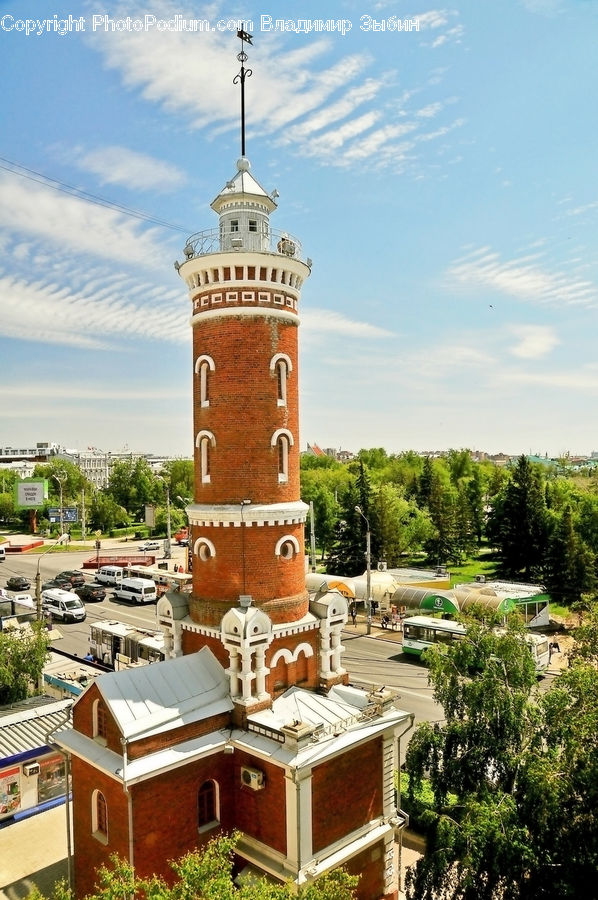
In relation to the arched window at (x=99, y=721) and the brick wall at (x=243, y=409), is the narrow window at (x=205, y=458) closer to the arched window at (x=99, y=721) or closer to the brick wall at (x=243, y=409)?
the brick wall at (x=243, y=409)

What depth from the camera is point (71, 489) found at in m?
97.7

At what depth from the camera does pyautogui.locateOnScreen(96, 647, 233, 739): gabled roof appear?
12.6 metres

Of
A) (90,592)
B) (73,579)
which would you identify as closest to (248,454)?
(90,592)

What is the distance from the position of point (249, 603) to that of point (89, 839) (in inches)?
241

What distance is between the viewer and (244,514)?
15242 mm

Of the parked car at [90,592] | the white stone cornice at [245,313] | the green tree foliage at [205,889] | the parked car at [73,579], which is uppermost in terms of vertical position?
the white stone cornice at [245,313]

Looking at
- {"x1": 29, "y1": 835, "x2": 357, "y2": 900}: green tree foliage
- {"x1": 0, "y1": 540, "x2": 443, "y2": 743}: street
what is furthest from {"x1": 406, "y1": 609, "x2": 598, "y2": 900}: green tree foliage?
{"x1": 0, "y1": 540, "x2": 443, "y2": 743}: street

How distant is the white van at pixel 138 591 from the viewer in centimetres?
4516

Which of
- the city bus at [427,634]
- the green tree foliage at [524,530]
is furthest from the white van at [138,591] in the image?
the green tree foliage at [524,530]

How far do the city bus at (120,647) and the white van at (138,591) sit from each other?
12.5 metres

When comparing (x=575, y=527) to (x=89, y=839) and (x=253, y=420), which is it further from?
(x=89, y=839)

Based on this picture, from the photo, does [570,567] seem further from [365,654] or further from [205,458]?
[205,458]

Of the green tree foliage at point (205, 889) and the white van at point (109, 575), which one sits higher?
the green tree foliage at point (205, 889)

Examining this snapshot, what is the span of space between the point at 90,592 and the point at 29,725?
29559mm
